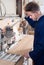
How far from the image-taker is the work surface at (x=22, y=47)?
2.14m

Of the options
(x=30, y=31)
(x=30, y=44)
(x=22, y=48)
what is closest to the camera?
(x=22, y=48)

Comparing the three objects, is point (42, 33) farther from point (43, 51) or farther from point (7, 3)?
point (7, 3)

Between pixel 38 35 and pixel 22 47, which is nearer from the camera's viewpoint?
pixel 38 35

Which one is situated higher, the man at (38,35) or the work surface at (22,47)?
the man at (38,35)

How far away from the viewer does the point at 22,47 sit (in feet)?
7.71

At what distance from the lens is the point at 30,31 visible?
3.50 metres

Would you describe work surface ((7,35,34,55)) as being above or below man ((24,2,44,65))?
below

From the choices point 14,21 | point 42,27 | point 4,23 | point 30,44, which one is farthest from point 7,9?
point 42,27

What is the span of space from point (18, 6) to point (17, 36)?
773 millimetres

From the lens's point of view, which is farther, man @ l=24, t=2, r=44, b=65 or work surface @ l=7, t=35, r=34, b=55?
work surface @ l=7, t=35, r=34, b=55

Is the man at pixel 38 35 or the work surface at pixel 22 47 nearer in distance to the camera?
the man at pixel 38 35

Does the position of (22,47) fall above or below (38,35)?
below

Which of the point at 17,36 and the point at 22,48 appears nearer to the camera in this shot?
the point at 22,48

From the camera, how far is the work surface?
7.04ft
